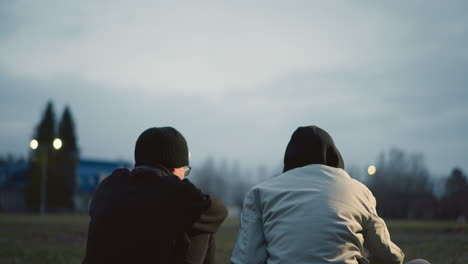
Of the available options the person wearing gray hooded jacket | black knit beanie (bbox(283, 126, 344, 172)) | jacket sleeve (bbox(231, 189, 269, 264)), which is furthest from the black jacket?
black knit beanie (bbox(283, 126, 344, 172))

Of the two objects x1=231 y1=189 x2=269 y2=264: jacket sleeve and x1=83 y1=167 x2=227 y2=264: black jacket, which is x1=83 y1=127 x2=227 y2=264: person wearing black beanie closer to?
x1=83 y1=167 x2=227 y2=264: black jacket

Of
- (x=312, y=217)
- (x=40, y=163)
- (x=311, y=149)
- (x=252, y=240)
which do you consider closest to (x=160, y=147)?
(x=252, y=240)

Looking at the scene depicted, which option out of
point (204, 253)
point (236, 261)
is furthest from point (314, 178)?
point (204, 253)

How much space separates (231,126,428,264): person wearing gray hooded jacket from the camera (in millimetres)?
3195

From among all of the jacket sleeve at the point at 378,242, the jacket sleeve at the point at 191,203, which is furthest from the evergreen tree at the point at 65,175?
the jacket sleeve at the point at 378,242

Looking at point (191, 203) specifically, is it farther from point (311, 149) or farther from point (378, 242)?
point (378, 242)

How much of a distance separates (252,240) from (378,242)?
834 millimetres

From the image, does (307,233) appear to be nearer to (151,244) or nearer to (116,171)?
(151,244)

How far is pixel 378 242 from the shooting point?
347 centimetres

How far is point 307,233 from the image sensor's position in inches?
126

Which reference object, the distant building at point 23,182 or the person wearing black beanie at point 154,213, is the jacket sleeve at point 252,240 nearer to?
the person wearing black beanie at point 154,213

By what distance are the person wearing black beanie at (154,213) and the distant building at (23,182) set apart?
7919cm

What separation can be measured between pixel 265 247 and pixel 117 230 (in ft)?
3.21

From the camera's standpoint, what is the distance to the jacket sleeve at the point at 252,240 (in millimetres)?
3387
